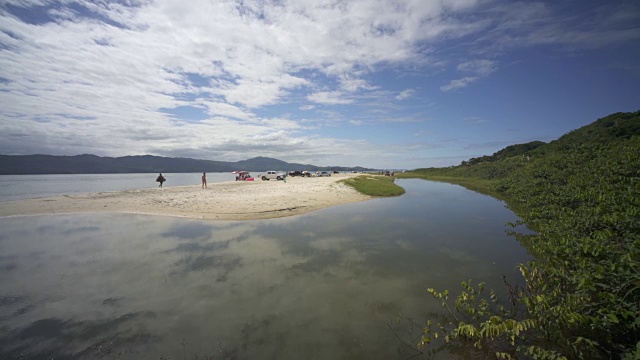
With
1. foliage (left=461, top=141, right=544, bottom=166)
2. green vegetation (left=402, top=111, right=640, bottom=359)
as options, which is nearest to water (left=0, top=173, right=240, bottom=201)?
green vegetation (left=402, top=111, right=640, bottom=359)

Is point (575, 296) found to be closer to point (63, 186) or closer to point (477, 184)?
point (477, 184)

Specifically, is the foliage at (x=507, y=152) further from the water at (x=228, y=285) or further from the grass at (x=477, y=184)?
the water at (x=228, y=285)

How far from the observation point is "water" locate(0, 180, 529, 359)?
688 centimetres

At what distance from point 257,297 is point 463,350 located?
251 inches

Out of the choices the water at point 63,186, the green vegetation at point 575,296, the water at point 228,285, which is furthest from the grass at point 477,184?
the water at point 63,186

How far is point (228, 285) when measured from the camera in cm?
1012

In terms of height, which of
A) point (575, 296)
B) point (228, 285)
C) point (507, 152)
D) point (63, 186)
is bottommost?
point (228, 285)

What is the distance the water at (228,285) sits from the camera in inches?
271

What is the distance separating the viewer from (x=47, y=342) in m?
6.84

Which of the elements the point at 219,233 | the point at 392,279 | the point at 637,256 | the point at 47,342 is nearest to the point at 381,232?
the point at 392,279

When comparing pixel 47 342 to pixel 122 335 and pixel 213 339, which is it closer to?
pixel 122 335

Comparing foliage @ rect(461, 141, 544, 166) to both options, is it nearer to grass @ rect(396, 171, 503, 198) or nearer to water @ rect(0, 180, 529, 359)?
grass @ rect(396, 171, 503, 198)

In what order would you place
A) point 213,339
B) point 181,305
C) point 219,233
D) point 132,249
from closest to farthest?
point 213,339
point 181,305
point 132,249
point 219,233

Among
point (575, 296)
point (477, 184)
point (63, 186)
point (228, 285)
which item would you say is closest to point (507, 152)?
point (477, 184)
